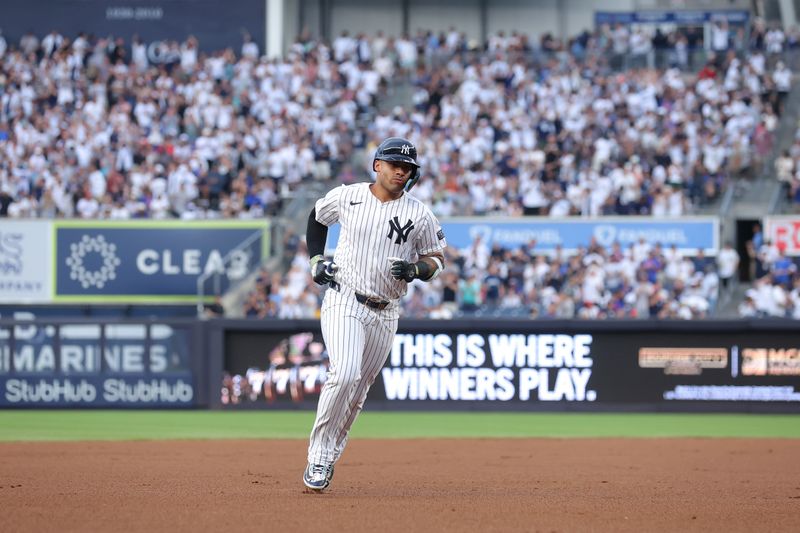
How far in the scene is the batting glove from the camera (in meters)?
7.87

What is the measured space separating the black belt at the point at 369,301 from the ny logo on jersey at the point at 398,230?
400 mm

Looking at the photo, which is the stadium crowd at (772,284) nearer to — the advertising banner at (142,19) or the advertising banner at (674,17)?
the advertising banner at (674,17)

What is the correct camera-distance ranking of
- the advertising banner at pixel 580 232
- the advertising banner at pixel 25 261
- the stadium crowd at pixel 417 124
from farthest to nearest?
the advertising banner at pixel 25 261 < the stadium crowd at pixel 417 124 < the advertising banner at pixel 580 232

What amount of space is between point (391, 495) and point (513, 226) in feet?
55.2

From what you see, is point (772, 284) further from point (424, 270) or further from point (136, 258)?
point (424, 270)

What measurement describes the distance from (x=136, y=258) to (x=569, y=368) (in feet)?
38.3

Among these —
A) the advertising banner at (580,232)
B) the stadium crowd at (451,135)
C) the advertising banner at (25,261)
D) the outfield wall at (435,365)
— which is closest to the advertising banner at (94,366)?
the outfield wall at (435,365)

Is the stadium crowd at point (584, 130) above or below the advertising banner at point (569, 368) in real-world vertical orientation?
above

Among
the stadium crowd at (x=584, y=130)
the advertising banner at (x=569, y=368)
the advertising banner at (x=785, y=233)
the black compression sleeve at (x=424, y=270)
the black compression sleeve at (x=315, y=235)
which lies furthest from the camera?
the stadium crowd at (x=584, y=130)

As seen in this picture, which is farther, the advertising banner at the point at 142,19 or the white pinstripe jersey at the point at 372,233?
the advertising banner at the point at 142,19

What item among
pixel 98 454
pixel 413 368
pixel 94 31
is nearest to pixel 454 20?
pixel 94 31

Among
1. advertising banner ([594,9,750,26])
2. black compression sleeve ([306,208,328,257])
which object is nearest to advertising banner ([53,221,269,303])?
advertising banner ([594,9,750,26])

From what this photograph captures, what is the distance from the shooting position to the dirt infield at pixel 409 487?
6.81 metres

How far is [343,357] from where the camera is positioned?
7910 mm
